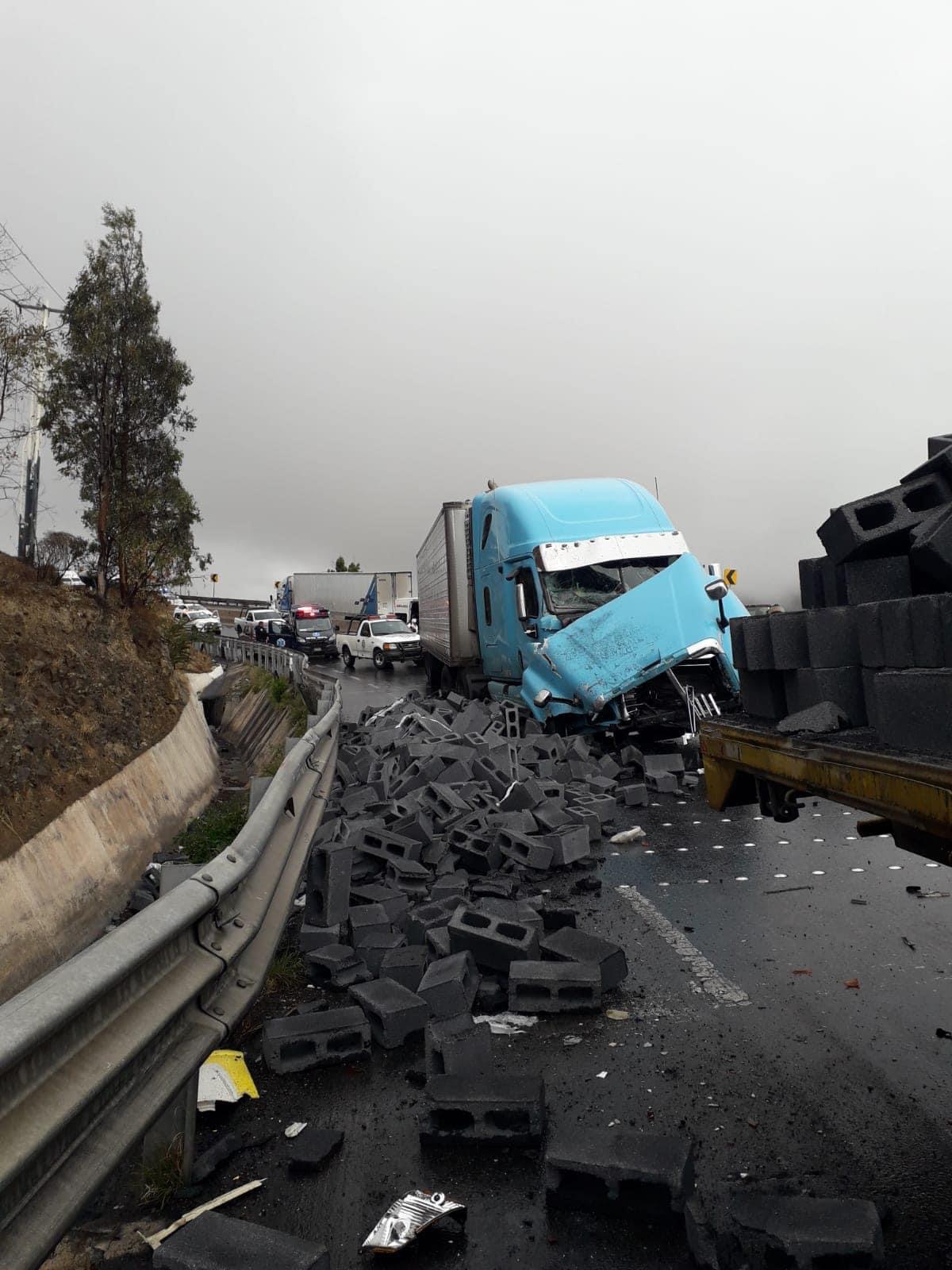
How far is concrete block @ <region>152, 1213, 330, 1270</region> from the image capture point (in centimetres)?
256

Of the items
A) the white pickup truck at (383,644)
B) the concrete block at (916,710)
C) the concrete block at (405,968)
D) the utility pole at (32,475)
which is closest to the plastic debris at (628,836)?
the concrete block at (405,968)

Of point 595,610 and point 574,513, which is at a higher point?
point 574,513

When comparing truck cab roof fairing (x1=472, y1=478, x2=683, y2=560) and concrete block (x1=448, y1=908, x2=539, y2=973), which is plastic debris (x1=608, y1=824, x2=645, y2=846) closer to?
concrete block (x1=448, y1=908, x2=539, y2=973)

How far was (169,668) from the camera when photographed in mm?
14211

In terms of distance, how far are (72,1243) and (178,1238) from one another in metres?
0.58

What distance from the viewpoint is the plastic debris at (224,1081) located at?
3.84m

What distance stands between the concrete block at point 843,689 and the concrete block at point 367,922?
3035mm

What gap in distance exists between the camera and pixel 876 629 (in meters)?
3.37

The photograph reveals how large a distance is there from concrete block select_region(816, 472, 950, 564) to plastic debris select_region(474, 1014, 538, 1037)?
8.76 feet

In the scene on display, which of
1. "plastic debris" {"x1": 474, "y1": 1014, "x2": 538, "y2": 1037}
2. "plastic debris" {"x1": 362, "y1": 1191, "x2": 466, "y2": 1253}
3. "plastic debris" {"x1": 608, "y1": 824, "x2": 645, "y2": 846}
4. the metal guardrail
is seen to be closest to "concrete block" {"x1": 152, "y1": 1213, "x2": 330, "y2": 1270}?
"plastic debris" {"x1": 362, "y1": 1191, "x2": 466, "y2": 1253}

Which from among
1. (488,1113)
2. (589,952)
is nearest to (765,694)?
(589,952)

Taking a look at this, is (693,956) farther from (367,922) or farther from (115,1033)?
(115,1033)

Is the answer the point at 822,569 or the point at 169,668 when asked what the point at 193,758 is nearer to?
the point at 169,668

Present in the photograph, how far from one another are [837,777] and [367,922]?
10.8 feet
